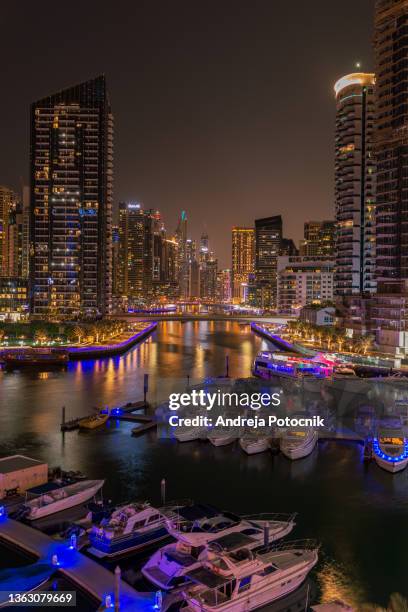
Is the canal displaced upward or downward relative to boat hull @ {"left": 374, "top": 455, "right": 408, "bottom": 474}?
downward

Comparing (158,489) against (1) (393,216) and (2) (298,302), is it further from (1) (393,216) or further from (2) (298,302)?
(2) (298,302)

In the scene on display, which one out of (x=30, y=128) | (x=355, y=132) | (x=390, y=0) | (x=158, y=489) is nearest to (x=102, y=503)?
(x=158, y=489)

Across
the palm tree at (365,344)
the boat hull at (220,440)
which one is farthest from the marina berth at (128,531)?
the palm tree at (365,344)

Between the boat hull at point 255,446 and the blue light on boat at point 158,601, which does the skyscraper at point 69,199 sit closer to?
the boat hull at point 255,446

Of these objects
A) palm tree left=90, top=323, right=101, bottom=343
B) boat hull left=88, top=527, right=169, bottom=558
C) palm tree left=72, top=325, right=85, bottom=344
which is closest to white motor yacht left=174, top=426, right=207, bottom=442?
boat hull left=88, top=527, right=169, bottom=558

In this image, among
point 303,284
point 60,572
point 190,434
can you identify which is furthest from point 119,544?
point 303,284

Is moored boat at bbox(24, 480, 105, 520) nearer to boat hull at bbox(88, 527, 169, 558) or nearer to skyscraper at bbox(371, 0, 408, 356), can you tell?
boat hull at bbox(88, 527, 169, 558)
